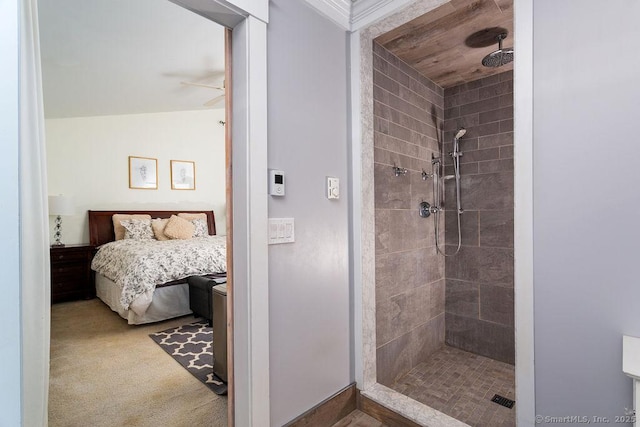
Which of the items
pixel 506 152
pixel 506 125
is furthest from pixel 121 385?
pixel 506 125

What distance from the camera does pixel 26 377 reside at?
3.61ft

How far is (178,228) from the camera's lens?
207 inches

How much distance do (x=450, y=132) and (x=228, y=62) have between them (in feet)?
7.57

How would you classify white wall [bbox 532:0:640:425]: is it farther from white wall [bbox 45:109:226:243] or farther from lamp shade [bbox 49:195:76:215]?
white wall [bbox 45:109:226:243]

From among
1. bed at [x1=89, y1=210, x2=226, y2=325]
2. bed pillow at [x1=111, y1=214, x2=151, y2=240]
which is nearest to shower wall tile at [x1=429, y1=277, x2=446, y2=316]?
bed at [x1=89, y1=210, x2=226, y2=325]

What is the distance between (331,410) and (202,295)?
7.00 feet

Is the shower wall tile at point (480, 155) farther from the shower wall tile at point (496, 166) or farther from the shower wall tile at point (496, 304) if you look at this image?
the shower wall tile at point (496, 304)

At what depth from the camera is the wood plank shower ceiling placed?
198 cm

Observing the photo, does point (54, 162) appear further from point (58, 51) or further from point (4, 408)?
point (4, 408)

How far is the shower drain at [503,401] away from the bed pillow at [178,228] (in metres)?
4.64

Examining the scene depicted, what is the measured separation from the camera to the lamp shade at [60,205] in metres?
4.61

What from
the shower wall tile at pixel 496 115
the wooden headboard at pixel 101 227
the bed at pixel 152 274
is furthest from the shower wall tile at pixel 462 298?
the wooden headboard at pixel 101 227

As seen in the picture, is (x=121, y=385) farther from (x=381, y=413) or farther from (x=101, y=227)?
(x=101, y=227)

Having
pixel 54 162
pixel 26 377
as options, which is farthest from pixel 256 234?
pixel 54 162
